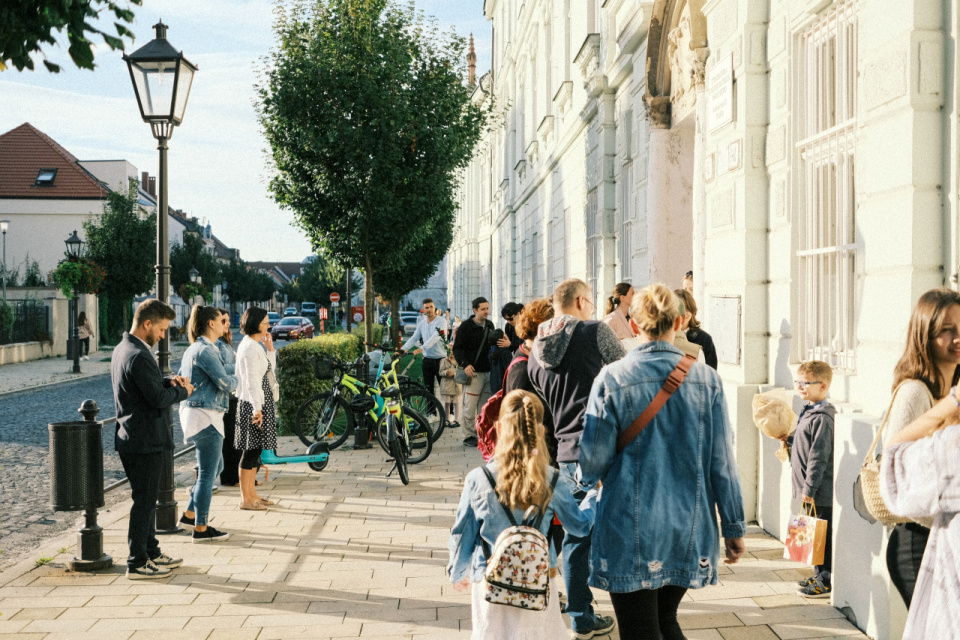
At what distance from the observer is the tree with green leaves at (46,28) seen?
4125mm

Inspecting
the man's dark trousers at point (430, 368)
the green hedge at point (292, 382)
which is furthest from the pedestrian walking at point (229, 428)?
the man's dark trousers at point (430, 368)

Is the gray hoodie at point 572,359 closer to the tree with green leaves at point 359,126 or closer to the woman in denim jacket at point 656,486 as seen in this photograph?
the woman in denim jacket at point 656,486

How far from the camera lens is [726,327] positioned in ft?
23.1

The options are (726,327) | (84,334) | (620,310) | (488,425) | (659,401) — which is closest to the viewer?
(659,401)

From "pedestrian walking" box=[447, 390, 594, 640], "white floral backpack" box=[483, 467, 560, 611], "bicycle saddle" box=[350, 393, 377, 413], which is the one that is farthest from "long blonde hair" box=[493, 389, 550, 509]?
"bicycle saddle" box=[350, 393, 377, 413]

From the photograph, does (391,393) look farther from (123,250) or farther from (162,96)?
(123,250)

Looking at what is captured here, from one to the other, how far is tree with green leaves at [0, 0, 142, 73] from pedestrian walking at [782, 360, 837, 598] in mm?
4224

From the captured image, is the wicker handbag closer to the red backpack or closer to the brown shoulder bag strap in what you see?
the brown shoulder bag strap

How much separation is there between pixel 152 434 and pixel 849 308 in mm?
4492

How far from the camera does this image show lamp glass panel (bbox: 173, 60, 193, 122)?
7.30 m

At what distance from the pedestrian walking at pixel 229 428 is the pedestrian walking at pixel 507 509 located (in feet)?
14.3

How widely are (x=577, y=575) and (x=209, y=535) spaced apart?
3372mm

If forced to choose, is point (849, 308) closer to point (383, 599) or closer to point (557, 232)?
point (383, 599)

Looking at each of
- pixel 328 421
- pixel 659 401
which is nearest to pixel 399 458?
pixel 328 421
